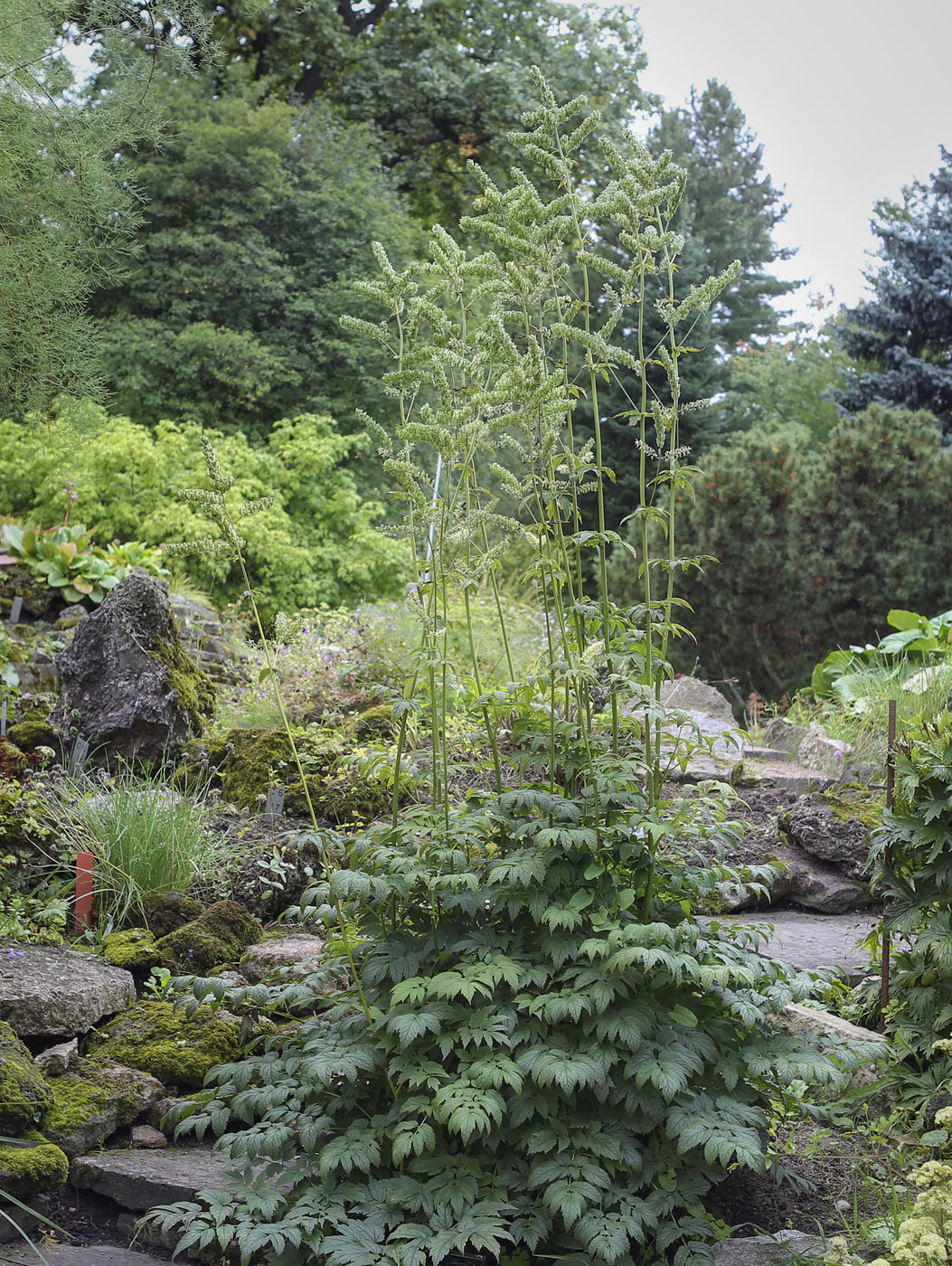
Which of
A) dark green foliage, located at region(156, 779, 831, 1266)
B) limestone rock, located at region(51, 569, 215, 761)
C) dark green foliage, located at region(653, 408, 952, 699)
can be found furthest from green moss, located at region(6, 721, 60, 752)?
dark green foliage, located at region(653, 408, 952, 699)

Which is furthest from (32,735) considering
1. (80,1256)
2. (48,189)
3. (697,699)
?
(697,699)

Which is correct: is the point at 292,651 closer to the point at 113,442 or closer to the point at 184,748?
the point at 184,748

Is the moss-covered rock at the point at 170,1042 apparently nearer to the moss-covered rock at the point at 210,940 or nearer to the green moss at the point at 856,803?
the moss-covered rock at the point at 210,940

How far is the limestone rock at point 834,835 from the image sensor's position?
16.8 feet

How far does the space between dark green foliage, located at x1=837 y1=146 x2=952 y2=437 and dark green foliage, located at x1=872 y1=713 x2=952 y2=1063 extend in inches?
467

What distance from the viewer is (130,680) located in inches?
217

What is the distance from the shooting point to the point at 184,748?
558 cm

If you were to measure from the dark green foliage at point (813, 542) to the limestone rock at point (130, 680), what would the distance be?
219 inches

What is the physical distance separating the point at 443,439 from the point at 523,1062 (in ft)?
4.94

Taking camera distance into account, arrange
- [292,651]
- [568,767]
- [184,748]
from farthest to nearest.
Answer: [292,651]
[184,748]
[568,767]

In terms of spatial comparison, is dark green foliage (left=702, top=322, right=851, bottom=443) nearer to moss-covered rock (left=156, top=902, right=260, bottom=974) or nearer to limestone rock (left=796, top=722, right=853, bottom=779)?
limestone rock (left=796, top=722, right=853, bottom=779)

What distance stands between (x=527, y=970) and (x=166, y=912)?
2.14m

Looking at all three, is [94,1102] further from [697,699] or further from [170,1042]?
[697,699]

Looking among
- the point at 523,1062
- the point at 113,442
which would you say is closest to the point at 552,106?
the point at 523,1062
